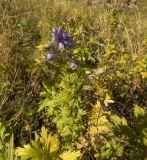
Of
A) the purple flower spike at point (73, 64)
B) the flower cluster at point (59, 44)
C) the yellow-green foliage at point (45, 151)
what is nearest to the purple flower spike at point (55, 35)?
the flower cluster at point (59, 44)

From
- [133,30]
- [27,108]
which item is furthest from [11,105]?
[133,30]

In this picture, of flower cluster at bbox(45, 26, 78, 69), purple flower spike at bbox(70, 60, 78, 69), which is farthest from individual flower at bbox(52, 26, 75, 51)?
purple flower spike at bbox(70, 60, 78, 69)

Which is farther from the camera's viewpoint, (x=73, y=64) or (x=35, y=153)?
(x=73, y=64)

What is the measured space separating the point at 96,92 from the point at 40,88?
0.57 m

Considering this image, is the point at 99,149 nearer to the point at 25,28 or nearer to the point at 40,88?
the point at 40,88

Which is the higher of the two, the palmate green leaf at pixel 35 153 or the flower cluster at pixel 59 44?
the flower cluster at pixel 59 44

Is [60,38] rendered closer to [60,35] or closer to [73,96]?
[60,35]

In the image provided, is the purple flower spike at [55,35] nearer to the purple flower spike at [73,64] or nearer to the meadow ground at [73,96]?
the meadow ground at [73,96]

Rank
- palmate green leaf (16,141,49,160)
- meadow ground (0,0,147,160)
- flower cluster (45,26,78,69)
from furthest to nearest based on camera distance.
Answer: flower cluster (45,26,78,69)
meadow ground (0,0,147,160)
palmate green leaf (16,141,49,160)

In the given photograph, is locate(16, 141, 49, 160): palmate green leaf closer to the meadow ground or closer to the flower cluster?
the meadow ground

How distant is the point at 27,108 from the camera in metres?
2.86

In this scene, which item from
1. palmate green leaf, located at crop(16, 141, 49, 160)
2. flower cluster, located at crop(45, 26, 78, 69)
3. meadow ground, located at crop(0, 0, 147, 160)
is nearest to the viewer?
palmate green leaf, located at crop(16, 141, 49, 160)

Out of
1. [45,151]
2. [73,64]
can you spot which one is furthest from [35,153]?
[73,64]

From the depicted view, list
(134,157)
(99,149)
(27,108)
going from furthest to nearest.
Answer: (27,108)
(99,149)
(134,157)
